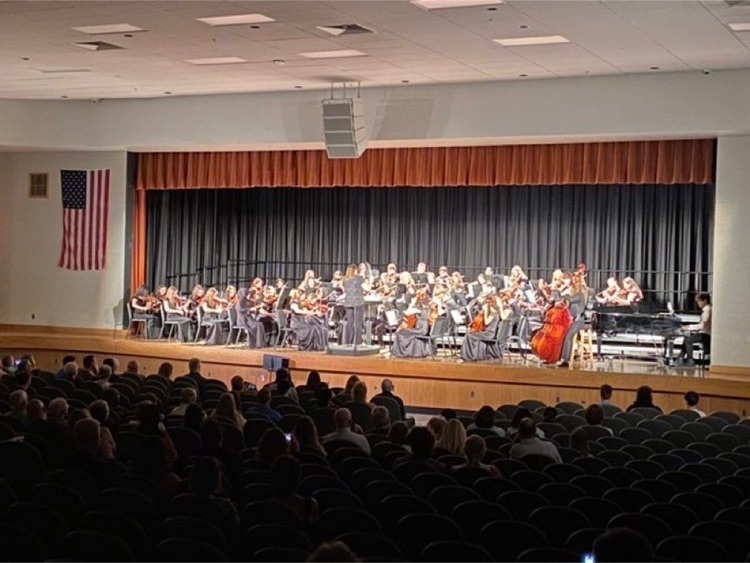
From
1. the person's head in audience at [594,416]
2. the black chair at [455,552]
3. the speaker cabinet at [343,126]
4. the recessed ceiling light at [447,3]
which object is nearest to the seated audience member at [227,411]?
the person's head in audience at [594,416]

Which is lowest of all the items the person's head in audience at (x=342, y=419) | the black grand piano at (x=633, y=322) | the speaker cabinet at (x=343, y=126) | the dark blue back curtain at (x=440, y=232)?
the person's head in audience at (x=342, y=419)

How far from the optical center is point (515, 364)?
17062 millimetres

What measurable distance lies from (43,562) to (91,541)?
0.93 feet

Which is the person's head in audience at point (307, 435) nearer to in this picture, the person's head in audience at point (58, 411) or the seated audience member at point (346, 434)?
the seated audience member at point (346, 434)

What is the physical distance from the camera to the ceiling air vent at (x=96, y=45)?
1477cm

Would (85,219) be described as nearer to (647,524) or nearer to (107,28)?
(107,28)

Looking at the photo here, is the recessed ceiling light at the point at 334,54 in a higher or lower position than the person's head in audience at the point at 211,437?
higher

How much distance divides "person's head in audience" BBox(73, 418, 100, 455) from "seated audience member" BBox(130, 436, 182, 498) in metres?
0.48

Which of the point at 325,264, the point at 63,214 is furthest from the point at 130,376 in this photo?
the point at 325,264

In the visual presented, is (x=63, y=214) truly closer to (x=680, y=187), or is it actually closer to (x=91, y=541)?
(x=680, y=187)

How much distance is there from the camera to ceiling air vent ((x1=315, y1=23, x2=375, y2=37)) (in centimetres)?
1329

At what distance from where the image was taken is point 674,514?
645cm

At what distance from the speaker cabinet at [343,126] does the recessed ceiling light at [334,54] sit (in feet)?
7.34

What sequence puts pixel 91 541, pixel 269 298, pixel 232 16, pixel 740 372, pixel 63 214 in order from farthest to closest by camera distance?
pixel 63 214
pixel 269 298
pixel 740 372
pixel 232 16
pixel 91 541
